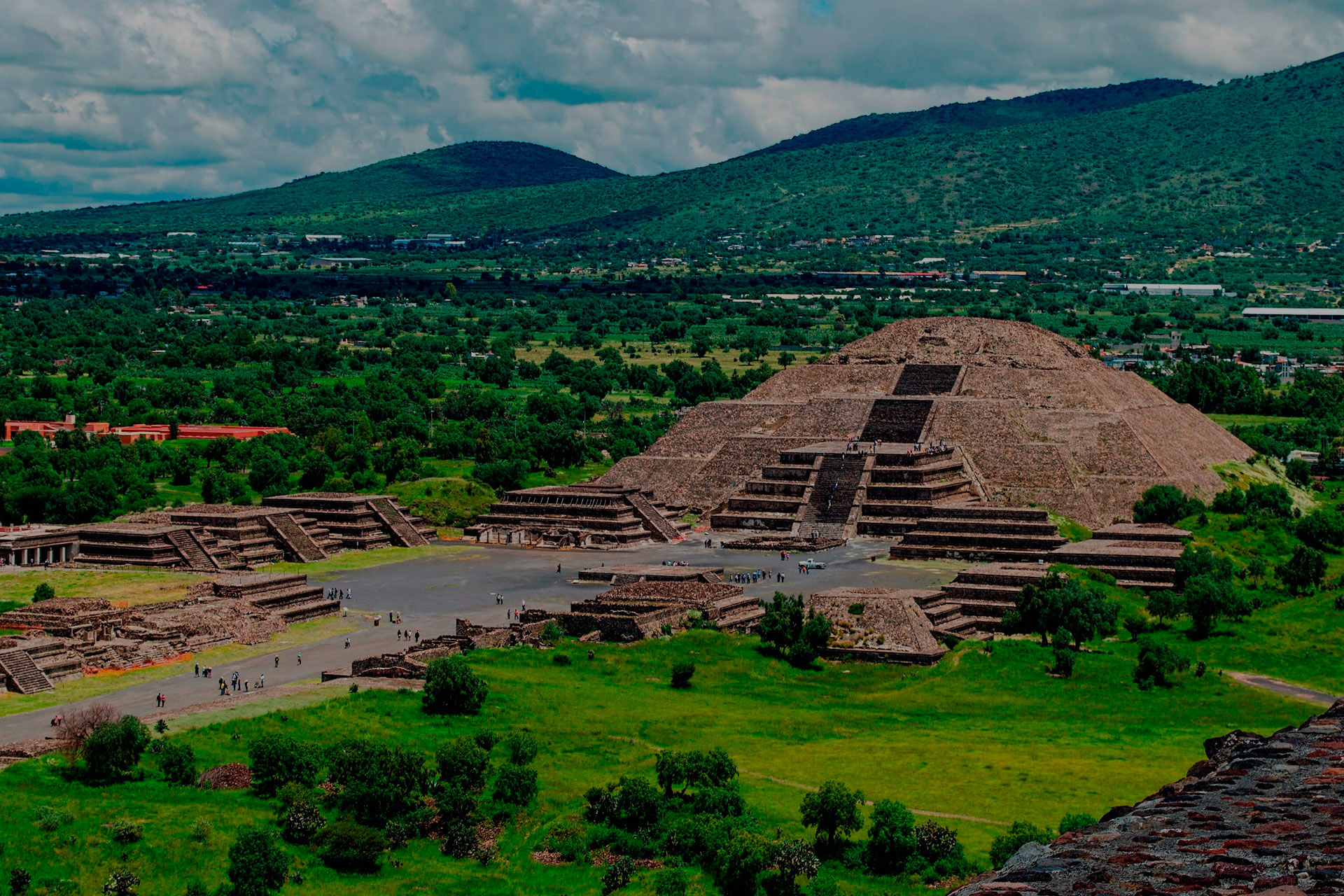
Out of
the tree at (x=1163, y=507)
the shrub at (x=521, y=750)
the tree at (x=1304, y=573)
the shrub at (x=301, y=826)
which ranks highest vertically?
the tree at (x=1163, y=507)

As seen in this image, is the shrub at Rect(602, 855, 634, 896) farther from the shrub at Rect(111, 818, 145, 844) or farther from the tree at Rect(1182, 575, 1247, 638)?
the tree at Rect(1182, 575, 1247, 638)

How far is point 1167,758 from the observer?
4819cm

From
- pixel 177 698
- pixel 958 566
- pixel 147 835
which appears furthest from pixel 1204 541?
pixel 147 835

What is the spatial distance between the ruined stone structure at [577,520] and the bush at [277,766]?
4748 cm

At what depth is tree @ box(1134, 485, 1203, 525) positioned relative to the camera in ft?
296

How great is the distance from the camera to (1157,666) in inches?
2314

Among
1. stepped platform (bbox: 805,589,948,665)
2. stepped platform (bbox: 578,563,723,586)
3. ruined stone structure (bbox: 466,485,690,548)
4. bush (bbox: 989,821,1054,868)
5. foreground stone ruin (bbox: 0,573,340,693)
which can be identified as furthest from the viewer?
ruined stone structure (bbox: 466,485,690,548)

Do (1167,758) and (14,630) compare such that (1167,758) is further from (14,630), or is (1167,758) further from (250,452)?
(250,452)

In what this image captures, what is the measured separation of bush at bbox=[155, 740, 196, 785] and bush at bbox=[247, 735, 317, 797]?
157 cm

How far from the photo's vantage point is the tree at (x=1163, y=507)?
90.2 metres

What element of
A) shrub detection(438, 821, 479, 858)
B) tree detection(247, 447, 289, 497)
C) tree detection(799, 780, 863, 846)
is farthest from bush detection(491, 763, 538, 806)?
tree detection(247, 447, 289, 497)

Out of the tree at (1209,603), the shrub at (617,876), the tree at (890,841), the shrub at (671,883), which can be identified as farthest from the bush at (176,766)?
the tree at (1209,603)

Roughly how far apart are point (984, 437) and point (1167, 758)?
56.4 metres

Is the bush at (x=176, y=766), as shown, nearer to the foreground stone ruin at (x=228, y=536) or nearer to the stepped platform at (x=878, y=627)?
the stepped platform at (x=878, y=627)
